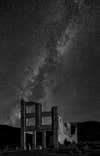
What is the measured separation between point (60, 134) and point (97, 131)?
364ft

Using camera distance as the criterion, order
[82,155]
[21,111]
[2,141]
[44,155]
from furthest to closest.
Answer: [2,141] → [21,111] → [44,155] → [82,155]

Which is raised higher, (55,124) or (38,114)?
(38,114)

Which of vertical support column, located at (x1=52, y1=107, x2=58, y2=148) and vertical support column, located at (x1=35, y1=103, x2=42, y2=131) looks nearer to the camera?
vertical support column, located at (x1=52, y1=107, x2=58, y2=148)

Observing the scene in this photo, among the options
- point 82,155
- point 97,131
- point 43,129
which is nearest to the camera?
point 82,155

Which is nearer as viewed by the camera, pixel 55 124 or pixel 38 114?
pixel 55 124

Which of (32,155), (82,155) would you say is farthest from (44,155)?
(82,155)

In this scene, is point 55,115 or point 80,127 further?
point 80,127

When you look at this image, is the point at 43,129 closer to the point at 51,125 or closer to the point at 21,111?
the point at 51,125

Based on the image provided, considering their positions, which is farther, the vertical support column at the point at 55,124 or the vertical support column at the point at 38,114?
the vertical support column at the point at 38,114

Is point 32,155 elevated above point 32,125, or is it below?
below

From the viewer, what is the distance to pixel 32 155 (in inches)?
1893

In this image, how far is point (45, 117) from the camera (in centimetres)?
9056

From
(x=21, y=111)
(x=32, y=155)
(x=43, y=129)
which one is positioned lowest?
(x=32, y=155)

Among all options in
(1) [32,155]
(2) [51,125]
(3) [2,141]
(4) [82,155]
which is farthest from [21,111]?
(3) [2,141]
